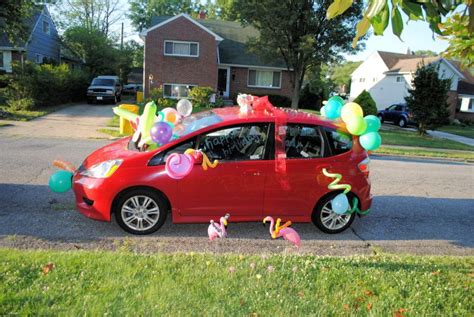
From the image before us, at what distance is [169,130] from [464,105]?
141 feet

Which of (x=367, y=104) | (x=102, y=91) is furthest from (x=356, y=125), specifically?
(x=102, y=91)

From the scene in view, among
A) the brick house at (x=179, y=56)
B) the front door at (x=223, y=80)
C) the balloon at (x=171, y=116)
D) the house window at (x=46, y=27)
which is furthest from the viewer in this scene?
the house window at (x=46, y=27)

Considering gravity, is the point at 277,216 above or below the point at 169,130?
below

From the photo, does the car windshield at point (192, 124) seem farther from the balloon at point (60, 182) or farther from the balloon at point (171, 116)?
the balloon at point (60, 182)

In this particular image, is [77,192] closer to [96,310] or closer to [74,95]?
[96,310]

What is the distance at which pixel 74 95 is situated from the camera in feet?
92.0

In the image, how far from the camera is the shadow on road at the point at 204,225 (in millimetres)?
5531

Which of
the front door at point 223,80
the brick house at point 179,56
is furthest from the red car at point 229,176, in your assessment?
the front door at point 223,80

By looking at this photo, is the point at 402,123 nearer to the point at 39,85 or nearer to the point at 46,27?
the point at 39,85

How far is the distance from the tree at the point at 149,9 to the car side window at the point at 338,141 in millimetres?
69481

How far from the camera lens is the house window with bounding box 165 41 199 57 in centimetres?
2845

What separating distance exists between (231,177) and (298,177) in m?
0.95

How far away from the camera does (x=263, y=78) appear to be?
107 feet

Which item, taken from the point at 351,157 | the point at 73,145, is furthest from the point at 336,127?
the point at 73,145
